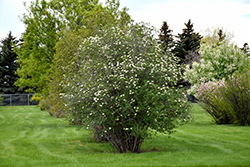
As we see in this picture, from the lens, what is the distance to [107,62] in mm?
9766

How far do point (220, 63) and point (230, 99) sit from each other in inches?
290

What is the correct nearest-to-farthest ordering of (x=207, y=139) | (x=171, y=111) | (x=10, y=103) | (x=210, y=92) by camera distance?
(x=171, y=111) < (x=207, y=139) < (x=210, y=92) < (x=10, y=103)

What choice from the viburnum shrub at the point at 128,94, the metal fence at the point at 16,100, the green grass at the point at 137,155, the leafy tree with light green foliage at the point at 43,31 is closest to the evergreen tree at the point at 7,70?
the metal fence at the point at 16,100

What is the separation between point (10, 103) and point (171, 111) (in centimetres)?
4133

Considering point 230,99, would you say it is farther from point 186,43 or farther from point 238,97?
point 186,43

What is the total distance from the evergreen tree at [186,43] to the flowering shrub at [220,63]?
1880 centimetres

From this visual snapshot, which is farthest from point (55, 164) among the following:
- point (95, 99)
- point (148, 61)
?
point (148, 61)

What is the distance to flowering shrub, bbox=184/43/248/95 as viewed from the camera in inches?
937

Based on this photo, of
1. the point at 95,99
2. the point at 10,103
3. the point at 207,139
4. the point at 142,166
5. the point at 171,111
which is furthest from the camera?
the point at 10,103

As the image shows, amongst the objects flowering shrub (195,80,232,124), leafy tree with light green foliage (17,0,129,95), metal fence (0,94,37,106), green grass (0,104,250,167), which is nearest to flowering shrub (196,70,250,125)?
flowering shrub (195,80,232,124)

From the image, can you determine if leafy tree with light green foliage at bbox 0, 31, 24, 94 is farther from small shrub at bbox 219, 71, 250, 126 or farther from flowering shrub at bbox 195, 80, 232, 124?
small shrub at bbox 219, 71, 250, 126

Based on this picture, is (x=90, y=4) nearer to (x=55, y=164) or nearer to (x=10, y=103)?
(x=55, y=164)

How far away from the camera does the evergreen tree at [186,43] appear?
4430cm

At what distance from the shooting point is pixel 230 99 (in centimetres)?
1767
